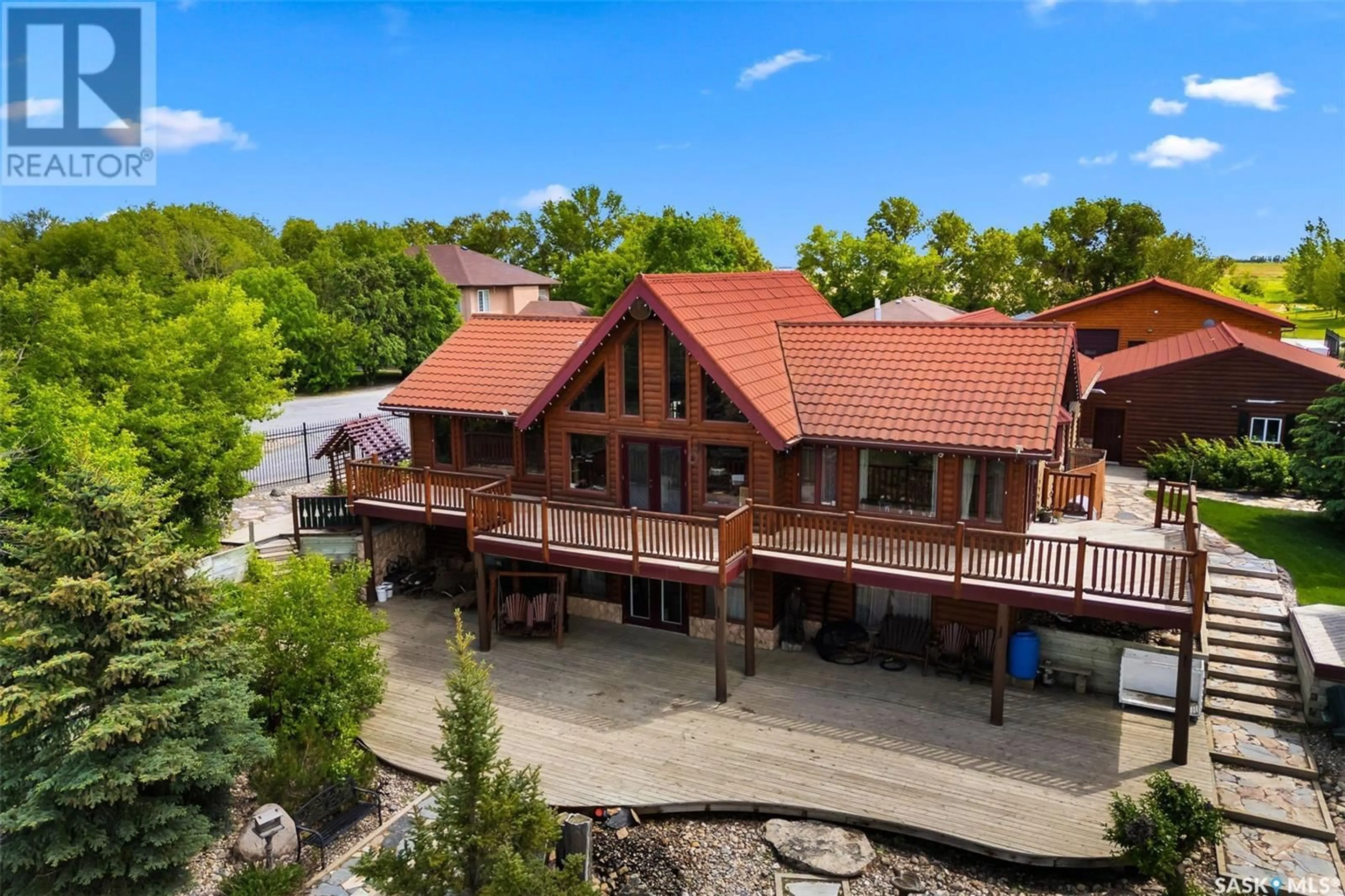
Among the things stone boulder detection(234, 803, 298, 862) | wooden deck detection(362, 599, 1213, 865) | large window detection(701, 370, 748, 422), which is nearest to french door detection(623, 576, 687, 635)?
wooden deck detection(362, 599, 1213, 865)

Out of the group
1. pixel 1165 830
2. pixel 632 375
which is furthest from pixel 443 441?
pixel 1165 830

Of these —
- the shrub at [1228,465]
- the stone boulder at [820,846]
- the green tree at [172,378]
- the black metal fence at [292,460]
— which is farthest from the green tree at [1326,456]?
the green tree at [172,378]

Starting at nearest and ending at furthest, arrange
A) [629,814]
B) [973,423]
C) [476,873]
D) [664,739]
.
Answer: [476,873] < [629,814] < [664,739] < [973,423]

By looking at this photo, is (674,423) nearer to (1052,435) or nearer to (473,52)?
(1052,435)

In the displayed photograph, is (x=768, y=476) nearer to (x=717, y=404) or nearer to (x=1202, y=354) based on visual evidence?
(x=717, y=404)

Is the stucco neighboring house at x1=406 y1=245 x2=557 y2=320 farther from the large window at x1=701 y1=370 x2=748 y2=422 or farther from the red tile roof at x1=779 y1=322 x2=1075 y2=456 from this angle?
the large window at x1=701 y1=370 x2=748 y2=422

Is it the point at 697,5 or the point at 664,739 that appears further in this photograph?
the point at 697,5

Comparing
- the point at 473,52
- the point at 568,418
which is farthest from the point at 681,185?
the point at 568,418
